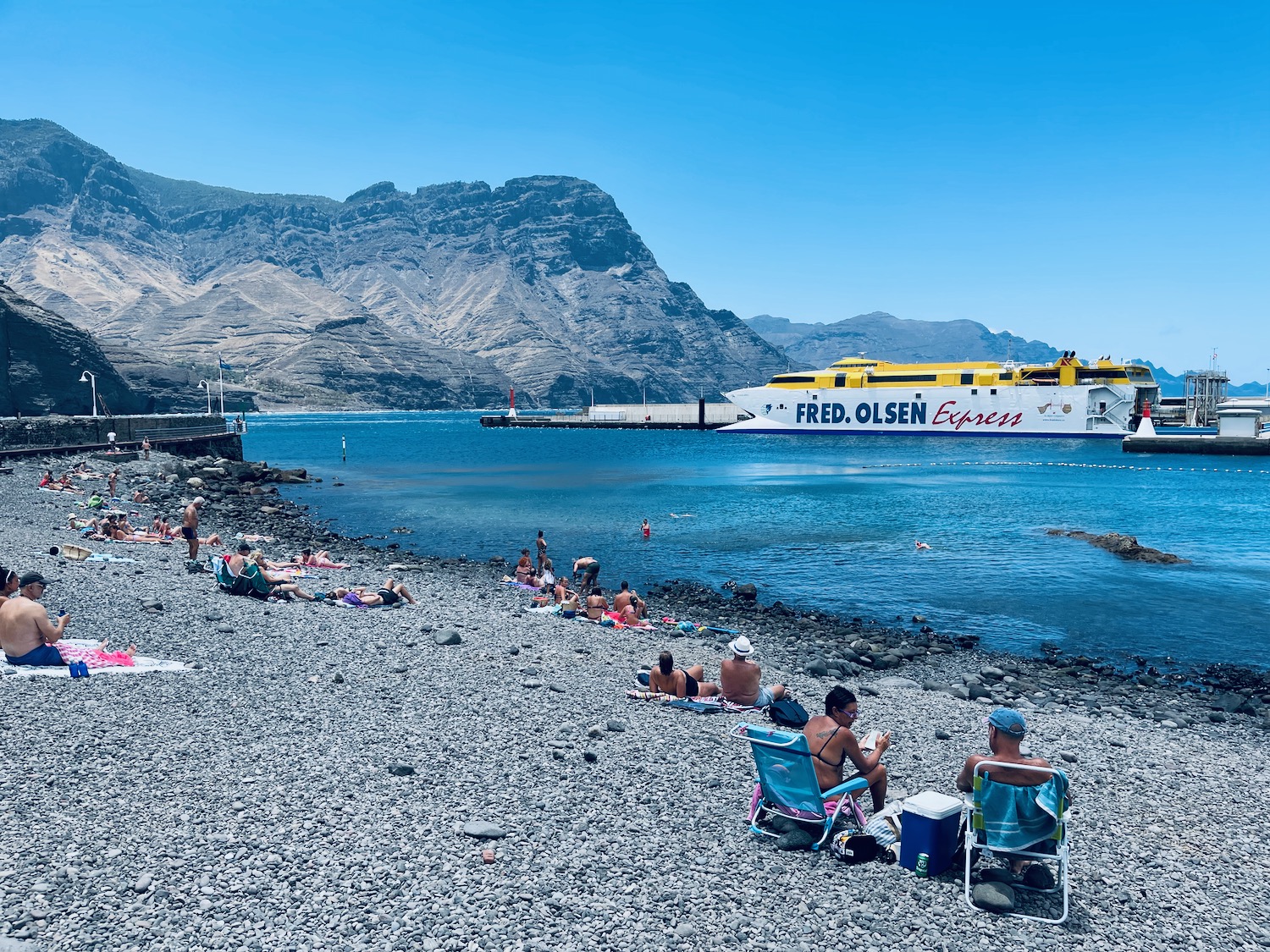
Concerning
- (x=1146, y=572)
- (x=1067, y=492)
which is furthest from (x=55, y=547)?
(x=1067, y=492)

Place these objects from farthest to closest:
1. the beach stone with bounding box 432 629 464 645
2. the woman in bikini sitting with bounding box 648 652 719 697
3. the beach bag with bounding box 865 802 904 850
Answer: the beach stone with bounding box 432 629 464 645 < the woman in bikini sitting with bounding box 648 652 719 697 < the beach bag with bounding box 865 802 904 850

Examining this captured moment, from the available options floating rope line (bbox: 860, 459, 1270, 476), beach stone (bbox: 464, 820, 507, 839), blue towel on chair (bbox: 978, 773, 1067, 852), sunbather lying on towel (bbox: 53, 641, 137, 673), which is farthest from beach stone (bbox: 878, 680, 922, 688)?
floating rope line (bbox: 860, 459, 1270, 476)

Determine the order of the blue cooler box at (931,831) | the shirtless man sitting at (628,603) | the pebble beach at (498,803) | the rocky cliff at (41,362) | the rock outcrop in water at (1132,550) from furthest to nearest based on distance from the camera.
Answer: the rocky cliff at (41,362) → the rock outcrop in water at (1132,550) → the shirtless man sitting at (628,603) → the blue cooler box at (931,831) → the pebble beach at (498,803)

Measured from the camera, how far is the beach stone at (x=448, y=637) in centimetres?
1422

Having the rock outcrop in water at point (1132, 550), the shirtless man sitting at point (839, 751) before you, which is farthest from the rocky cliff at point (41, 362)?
the shirtless man sitting at point (839, 751)

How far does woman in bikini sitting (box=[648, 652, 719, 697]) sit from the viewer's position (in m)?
11.4

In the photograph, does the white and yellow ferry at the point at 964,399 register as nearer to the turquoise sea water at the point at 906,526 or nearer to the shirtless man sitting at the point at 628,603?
the turquoise sea water at the point at 906,526

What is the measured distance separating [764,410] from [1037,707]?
332 feet

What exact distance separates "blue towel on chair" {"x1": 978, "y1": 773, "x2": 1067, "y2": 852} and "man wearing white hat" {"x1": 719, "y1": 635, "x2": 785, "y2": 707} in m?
4.71

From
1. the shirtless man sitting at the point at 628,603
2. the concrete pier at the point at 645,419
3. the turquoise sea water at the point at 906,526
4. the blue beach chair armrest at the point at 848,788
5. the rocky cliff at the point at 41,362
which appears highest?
the rocky cliff at the point at 41,362

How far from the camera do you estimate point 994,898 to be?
6219mm

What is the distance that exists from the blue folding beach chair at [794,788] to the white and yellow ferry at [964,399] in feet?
337

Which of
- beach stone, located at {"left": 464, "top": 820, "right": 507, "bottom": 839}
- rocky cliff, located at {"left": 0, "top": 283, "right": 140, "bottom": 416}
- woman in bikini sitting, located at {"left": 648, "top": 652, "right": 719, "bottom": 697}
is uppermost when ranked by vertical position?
rocky cliff, located at {"left": 0, "top": 283, "right": 140, "bottom": 416}

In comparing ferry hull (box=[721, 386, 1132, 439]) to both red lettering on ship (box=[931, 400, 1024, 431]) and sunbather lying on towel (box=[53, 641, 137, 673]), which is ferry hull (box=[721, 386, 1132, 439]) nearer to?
red lettering on ship (box=[931, 400, 1024, 431])
